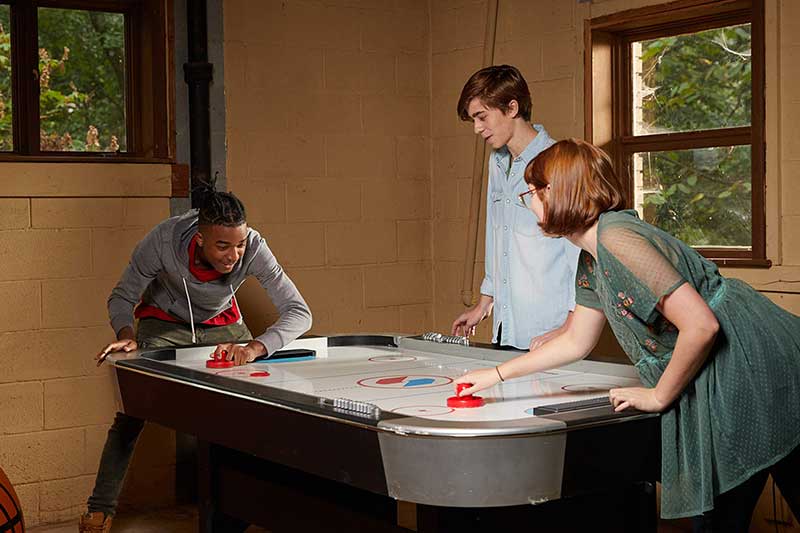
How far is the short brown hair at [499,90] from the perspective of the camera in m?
3.42

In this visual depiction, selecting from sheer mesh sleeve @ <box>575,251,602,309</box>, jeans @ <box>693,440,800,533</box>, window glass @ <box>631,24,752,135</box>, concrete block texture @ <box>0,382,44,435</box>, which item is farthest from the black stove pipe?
jeans @ <box>693,440,800,533</box>

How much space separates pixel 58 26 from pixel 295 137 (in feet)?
3.79

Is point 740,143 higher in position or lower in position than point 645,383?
higher

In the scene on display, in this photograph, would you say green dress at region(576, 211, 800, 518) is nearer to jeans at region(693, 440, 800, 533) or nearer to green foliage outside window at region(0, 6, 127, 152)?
jeans at region(693, 440, 800, 533)

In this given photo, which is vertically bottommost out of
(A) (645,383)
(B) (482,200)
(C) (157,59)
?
(A) (645,383)

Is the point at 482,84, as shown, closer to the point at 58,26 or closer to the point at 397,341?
the point at 397,341

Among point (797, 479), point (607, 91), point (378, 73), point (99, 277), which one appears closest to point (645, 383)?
point (797, 479)

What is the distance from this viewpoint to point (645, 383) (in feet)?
7.98

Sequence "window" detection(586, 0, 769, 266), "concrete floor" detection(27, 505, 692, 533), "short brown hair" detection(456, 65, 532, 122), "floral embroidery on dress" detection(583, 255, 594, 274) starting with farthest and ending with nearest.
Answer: "concrete floor" detection(27, 505, 692, 533)
"window" detection(586, 0, 769, 266)
"short brown hair" detection(456, 65, 532, 122)
"floral embroidery on dress" detection(583, 255, 594, 274)

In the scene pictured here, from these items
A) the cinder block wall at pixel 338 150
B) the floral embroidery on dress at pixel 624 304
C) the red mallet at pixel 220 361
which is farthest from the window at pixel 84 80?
the floral embroidery on dress at pixel 624 304

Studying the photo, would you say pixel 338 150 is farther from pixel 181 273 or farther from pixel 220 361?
pixel 220 361

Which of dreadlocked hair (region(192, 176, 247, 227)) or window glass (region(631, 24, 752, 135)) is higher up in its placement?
window glass (region(631, 24, 752, 135))

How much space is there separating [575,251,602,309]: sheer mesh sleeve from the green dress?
217 millimetres

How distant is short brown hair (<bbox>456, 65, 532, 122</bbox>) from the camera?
3.42 m
